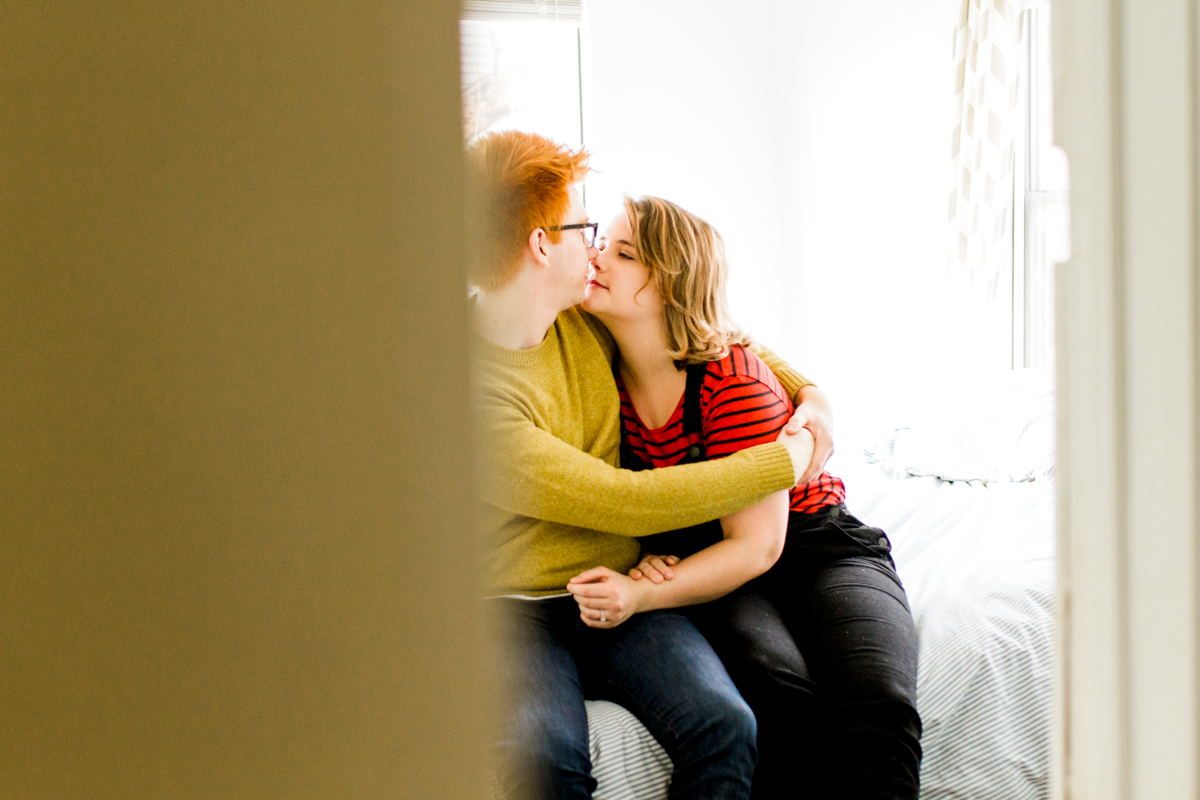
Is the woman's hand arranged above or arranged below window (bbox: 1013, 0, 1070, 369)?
below

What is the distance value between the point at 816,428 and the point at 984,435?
1.20 meters

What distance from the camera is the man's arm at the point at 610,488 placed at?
1.11 meters

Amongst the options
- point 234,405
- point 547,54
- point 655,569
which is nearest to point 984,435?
point 655,569

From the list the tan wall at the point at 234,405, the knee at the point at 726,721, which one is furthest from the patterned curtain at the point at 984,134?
the tan wall at the point at 234,405

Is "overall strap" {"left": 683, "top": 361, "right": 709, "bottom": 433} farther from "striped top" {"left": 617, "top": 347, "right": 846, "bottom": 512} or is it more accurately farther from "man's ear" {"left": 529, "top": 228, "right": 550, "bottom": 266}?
"man's ear" {"left": 529, "top": 228, "right": 550, "bottom": 266}

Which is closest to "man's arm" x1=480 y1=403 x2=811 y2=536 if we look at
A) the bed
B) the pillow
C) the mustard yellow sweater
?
the mustard yellow sweater

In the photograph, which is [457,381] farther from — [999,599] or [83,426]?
[999,599]

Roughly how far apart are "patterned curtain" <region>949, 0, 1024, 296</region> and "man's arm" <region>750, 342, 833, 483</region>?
5.74 ft

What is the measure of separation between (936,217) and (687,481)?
7.99 ft

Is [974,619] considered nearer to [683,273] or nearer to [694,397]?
[694,397]

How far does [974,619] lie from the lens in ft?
4.26

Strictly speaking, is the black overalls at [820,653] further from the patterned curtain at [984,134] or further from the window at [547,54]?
the patterned curtain at [984,134]

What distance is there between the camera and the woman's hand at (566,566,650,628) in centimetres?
112

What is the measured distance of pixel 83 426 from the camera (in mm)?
177
